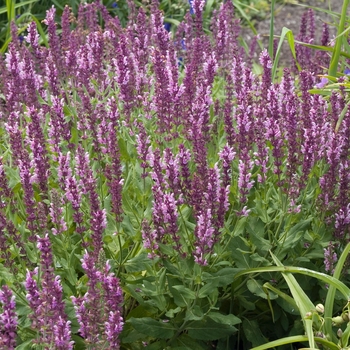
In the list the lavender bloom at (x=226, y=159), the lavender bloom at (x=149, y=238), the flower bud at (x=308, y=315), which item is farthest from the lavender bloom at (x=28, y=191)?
the flower bud at (x=308, y=315)

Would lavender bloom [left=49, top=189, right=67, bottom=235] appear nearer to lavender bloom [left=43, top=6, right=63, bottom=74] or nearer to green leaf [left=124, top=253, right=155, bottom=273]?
green leaf [left=124, top=253, right=155, bottom=273]

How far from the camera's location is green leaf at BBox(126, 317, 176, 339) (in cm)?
303

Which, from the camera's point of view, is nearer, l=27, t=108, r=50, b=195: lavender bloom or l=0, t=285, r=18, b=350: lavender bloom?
l=0, t=285, r=18, b=350: lavender bloom

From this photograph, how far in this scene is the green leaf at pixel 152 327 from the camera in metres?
3.03

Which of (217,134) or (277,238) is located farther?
(217,134)

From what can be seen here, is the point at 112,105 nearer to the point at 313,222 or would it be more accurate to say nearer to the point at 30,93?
the point at 30,93

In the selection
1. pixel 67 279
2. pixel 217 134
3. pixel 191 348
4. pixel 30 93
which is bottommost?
pixel 191 348

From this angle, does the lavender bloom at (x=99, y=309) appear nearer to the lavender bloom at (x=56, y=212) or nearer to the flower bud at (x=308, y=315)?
the lavender bloom at (x=56, y=212)

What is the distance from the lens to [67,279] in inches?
124

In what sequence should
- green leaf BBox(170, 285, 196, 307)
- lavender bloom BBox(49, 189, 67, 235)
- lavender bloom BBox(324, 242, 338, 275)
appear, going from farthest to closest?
lavender bloom BBox(324, 242, 338, 275), green leaf BBox(170, 285, 196, 307), lavender bloom BBox(49, 189, 67, 235)

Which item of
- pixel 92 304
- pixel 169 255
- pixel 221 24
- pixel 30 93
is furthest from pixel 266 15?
pixel 92 304

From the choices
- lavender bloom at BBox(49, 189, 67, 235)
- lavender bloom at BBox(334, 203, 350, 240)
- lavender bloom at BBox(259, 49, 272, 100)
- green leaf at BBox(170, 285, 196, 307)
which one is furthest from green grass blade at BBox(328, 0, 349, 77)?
lavender bloom at BBox(49, 189, 67, 235)

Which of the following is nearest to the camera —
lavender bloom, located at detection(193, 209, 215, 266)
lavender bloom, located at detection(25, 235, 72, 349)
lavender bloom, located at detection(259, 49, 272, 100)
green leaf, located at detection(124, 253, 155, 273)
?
lavender bloom, located at detection(25, 235, 72, 349)

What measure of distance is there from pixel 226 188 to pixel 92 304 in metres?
0.87
